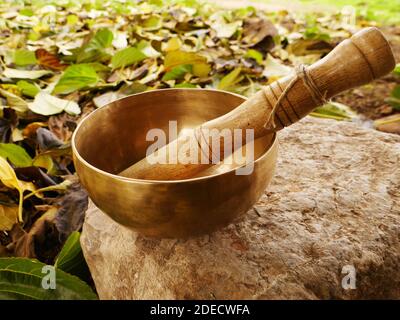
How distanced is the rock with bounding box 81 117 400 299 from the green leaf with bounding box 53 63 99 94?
87 centimetres

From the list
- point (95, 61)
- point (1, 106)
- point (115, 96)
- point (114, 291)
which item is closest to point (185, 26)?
point (95, 61)

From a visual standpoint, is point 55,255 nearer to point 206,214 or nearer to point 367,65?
point 206,214

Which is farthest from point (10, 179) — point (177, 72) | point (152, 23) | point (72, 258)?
point (152, 23)

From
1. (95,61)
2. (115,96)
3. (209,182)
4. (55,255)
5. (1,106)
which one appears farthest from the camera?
(95,61)

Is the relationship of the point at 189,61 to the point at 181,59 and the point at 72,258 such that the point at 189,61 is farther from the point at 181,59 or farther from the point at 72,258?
the point at 72,258

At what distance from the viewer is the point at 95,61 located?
2.09 meters

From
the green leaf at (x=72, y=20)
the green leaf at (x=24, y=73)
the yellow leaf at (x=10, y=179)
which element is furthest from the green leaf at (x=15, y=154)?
the green leaf at (x=72, y=20)

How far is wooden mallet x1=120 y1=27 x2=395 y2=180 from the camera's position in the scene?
2.40 feet

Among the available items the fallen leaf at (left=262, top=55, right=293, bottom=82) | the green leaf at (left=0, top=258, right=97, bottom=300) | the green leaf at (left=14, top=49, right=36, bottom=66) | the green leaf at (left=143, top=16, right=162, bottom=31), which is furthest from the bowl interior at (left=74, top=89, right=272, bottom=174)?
the green leaf at (left=143, top=16, right=162, bottom=31)

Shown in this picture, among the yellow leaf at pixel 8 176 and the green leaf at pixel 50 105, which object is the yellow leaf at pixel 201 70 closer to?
the green leaf at pixel 50 105

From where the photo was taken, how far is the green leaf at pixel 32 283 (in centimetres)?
91

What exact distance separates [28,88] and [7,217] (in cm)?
75

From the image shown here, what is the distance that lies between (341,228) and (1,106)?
1260mm

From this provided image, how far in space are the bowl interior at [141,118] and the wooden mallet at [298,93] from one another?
0.10 m
